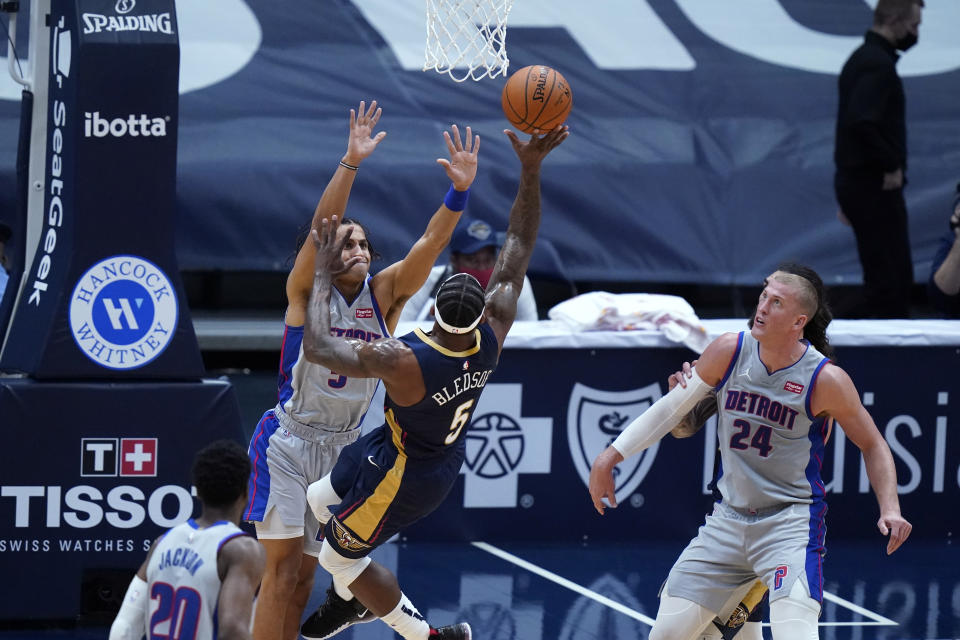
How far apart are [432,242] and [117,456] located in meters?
1.90

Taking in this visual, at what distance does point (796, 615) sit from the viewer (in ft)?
17.1

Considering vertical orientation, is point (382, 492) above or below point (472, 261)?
below

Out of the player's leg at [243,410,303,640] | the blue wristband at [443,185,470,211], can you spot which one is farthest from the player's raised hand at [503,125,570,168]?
the player's leg at [243,410,303,640]

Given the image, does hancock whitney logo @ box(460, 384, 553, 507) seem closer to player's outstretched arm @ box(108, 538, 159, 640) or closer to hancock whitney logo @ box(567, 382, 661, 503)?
hancock whitney logo @ box(567, 382, 661, 503)

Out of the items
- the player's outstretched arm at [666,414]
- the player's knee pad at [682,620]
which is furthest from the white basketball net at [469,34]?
the player's knee pad at [682,620]

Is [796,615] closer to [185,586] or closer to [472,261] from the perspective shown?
[185,586]

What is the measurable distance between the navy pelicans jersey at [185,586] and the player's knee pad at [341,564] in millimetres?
1692

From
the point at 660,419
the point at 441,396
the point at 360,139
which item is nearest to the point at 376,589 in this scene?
the point at 441,396

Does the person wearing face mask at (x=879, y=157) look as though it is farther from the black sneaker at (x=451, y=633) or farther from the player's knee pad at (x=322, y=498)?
the player's knee pad at (x=322, y=498)

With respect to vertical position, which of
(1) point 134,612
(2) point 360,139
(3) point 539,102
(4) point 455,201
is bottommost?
(1) point 134,612

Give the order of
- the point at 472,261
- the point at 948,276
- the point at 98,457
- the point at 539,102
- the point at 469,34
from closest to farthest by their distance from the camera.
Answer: the point at 539,102
the point at 98,457
the point at 469,34
the point at 472,261
the point at 948,276

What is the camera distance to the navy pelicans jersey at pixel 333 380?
6.12 metres

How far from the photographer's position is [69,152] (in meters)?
6.54

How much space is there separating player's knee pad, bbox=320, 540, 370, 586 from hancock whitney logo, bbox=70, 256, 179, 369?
1.37 meters
